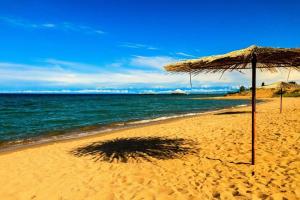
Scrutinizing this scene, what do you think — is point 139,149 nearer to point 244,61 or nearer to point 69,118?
point 244,61

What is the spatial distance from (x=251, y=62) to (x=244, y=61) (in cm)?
23

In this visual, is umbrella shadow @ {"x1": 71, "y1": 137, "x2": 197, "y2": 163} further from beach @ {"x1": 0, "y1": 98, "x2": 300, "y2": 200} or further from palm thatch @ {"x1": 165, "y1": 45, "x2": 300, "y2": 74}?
palm thatch @ {"x1": 165, "y1": 45, "x2": 300, "y2": 74}

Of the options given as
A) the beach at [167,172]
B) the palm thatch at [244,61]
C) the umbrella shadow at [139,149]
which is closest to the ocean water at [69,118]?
the umbrella shadow at [139,149]

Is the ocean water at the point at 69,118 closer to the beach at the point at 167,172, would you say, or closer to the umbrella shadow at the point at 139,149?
the umbrella shadow at the point at 139,149

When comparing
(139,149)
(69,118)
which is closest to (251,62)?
(139,149)

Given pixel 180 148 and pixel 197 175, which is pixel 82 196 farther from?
pixel 180 148

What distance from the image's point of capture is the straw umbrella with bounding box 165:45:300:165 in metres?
6.89

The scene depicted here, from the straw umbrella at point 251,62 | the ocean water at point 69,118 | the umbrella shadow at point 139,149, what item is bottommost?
the ocean water at point 69,118

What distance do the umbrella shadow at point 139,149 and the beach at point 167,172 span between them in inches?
1.4

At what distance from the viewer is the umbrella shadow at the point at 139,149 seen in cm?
945

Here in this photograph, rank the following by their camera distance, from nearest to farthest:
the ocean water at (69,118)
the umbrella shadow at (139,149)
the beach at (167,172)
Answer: the beach at (167,172) < the umbrella shadow at (139,149) < the ocean water at (69,118)

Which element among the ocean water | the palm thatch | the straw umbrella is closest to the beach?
the straw umbrella

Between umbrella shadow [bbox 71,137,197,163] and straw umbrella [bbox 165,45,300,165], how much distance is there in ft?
9.32

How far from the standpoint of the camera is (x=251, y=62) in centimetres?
757
